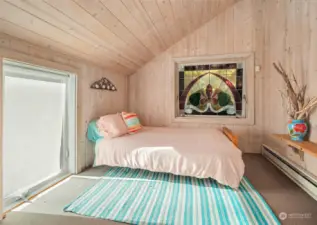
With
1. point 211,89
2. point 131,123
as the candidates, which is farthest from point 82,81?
point 211,89

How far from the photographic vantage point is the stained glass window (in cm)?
365

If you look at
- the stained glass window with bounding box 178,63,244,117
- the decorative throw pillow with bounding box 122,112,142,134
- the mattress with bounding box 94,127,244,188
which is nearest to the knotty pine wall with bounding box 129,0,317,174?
the stained glass window with bounding box 178,63,244,117

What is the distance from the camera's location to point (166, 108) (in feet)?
13.0

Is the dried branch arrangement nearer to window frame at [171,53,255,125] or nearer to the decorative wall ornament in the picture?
window frame at [171,53,255,125]

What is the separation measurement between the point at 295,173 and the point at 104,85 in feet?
10.3

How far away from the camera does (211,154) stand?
203 centimetres

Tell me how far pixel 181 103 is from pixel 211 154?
2043 millimetres

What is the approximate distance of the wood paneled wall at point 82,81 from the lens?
1.69 meters

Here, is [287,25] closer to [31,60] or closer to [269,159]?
[269,159]

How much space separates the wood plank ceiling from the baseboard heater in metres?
2.67

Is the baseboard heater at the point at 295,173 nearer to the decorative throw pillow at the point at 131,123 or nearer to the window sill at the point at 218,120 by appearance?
the window sill at the point at 218,120

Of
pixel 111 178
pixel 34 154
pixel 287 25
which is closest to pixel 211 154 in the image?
pixel 111 178

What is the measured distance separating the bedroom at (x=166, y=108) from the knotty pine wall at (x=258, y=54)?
0.02 metres

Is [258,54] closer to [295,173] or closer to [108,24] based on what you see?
[295,173]
